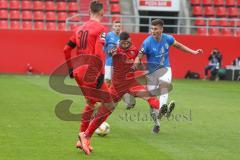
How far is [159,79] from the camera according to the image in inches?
519

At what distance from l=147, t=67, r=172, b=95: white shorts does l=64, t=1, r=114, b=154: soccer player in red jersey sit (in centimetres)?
313

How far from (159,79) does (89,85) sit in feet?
11.7

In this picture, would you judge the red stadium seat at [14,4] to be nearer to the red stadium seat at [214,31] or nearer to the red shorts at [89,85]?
the red stadium seat at [214,31]

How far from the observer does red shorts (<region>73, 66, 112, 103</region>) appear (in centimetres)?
978

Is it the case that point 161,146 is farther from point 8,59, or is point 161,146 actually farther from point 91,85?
point 8,59

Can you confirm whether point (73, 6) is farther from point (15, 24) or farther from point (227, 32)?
point (227, 32)

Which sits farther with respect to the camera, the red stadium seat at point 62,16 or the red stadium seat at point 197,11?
the red stadium seat at point 197,11

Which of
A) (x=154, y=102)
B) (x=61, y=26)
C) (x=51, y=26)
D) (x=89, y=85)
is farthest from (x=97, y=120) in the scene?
(x=61, y=26)

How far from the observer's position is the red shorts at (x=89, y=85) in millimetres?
9781

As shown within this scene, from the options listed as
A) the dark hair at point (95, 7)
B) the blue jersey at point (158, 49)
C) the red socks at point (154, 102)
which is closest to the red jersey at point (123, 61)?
Result: the blue jersey at point (158, 49)

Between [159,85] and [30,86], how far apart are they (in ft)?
37.0

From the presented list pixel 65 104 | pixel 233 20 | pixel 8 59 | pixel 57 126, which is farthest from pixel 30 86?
pixel 233 20

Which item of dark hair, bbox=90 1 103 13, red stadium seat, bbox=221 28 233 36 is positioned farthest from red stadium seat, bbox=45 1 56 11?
dark hair, bbox=90 1 103 13

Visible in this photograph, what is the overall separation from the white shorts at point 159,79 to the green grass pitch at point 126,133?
85 cm
